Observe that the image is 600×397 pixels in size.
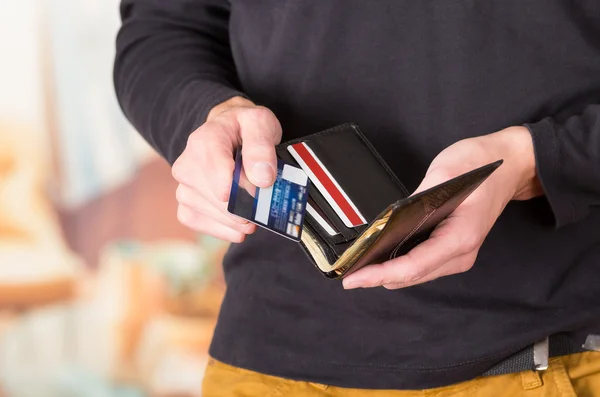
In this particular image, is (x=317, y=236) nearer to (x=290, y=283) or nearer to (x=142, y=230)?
(x=290, y=283)

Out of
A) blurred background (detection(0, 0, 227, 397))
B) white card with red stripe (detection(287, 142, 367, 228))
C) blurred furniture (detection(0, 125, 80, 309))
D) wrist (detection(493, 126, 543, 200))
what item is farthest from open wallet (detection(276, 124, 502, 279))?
blurred furniture (detection(0, 125, 80, 309))

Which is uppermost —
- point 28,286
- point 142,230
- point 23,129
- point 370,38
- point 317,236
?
point 370,38

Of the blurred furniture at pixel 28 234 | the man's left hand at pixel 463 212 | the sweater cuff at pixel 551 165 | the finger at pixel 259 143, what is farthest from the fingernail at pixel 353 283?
the blurred furniture at pixel 28 234

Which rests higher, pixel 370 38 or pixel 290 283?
pixel 370 38

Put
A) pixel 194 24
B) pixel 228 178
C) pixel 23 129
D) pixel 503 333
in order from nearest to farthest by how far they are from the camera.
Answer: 1. pixel 228 178
2. pixel 503 333
3. pixel 194 24
4. pixel 23 129

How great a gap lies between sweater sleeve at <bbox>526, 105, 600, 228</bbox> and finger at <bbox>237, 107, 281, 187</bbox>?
9.7 inches

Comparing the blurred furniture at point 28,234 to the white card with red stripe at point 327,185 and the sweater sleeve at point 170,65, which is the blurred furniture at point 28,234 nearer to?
the sweater sleeve at point 170,65

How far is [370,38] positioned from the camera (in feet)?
2.56

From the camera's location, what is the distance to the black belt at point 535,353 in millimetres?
762

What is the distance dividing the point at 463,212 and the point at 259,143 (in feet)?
0.62

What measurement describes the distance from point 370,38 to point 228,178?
24cm

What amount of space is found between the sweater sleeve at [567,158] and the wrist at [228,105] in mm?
287

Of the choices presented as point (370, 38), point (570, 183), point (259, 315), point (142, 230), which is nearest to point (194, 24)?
point (370, 38)

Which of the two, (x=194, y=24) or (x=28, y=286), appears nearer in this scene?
(x=194, y=24)
